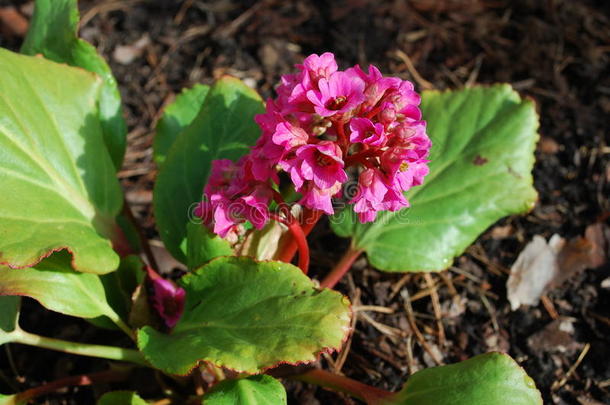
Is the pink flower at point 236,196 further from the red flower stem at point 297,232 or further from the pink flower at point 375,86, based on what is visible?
the pink flower at point 375,86

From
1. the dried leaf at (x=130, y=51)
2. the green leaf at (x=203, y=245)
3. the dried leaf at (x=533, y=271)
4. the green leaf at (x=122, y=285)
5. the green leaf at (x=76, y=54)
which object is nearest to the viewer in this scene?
the green leaf at (x=203, y=245)

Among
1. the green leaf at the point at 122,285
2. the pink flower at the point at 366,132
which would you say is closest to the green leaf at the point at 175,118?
the green leaf at the point at 122,285

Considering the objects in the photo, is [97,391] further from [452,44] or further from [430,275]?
[452,44]

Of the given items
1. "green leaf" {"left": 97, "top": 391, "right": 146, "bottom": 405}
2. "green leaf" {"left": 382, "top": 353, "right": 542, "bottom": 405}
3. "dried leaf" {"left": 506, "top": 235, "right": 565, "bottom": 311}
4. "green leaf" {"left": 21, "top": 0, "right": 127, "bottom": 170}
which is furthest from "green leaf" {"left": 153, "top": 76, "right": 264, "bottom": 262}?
"dried leaf" {"left": 506, "top": 235, "right": 565, "bottom": 311}

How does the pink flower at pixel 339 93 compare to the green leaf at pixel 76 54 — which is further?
the green leaf at pixel 76 54

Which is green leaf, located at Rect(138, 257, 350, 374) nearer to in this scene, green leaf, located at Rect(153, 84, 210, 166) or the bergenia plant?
the bergenia plant

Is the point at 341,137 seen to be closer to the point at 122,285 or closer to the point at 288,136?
the point at 288,136
